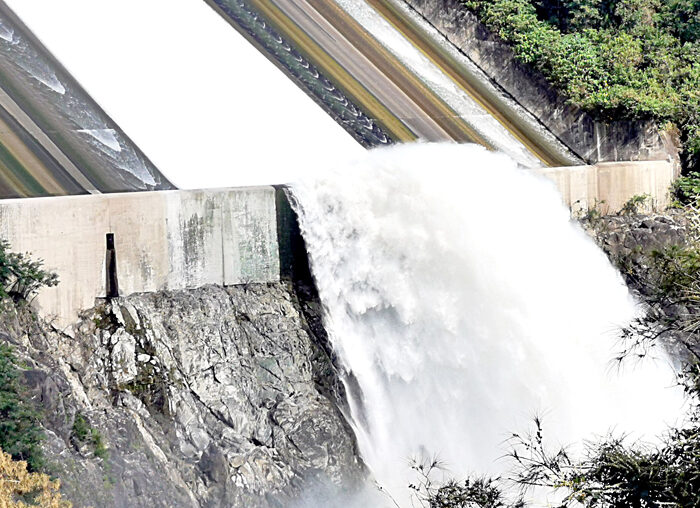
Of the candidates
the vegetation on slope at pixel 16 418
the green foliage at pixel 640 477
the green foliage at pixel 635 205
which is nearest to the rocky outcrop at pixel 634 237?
the green foliage at pixel 635 205

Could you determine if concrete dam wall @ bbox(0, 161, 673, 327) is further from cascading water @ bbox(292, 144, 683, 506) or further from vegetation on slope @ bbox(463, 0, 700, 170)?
vegetation on slope @ bbox(463, 0, 700, 170)

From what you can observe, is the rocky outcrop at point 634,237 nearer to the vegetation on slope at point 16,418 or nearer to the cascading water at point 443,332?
the cascading water at point 443,332

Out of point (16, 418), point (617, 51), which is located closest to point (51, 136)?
point (16, 418)

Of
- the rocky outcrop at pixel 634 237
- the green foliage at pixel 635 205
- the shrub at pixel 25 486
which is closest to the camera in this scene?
the shrub at pixel 25 486

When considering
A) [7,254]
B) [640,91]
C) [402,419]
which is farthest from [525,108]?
[7,254]

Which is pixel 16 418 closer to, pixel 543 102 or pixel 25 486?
pixel 25 486

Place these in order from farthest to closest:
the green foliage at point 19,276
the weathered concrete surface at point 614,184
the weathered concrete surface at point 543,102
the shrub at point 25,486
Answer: the weathered concrete surface at point 543,102 < the weathered concrete surface at point 614,184 < the green foliage at point 19,276 < the shrub at point 25,486

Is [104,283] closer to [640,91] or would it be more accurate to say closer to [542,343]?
[542,343]
